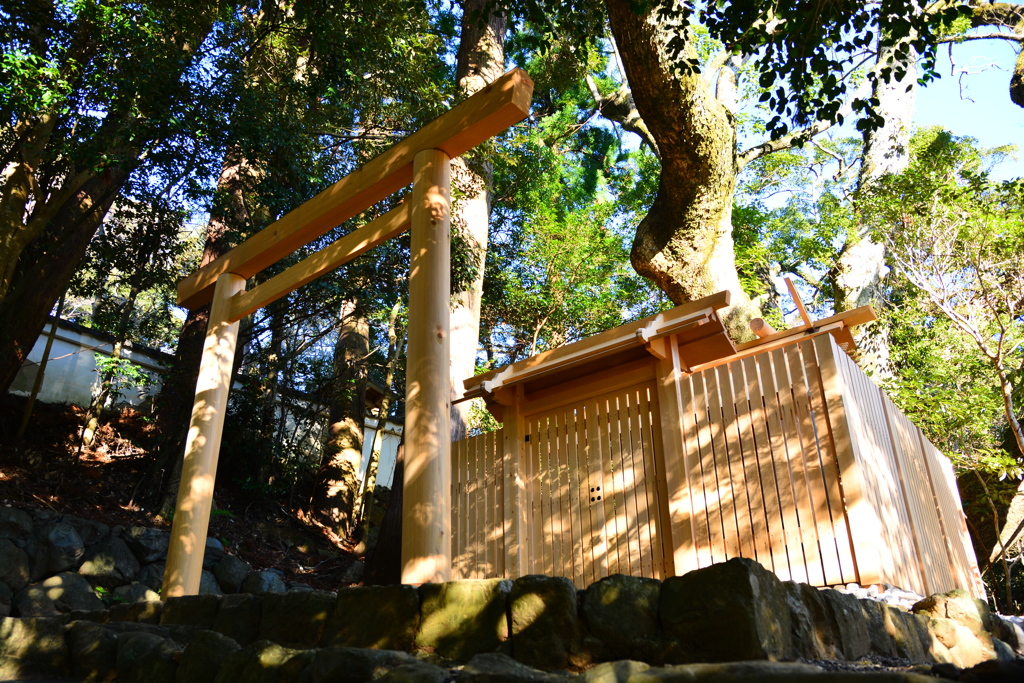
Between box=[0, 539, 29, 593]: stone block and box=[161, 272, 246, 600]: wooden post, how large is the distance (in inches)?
106

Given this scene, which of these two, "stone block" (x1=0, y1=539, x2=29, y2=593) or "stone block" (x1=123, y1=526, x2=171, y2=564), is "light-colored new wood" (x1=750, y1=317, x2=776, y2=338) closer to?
"stone block" (x1=123, y1=526, x2=171, y2=564)

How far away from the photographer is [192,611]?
12.5 feet

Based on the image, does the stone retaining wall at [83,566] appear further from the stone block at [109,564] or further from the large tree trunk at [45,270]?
the large tree trunk at [45,270]

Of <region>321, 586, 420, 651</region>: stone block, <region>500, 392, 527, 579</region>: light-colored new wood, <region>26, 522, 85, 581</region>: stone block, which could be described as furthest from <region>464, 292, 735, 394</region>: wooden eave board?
<region>26, 522, 85, 581</region>: stone block

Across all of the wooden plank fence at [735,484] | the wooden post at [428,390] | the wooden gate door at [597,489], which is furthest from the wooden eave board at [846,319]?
the wooden post at [428,390]

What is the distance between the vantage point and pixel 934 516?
5500mm

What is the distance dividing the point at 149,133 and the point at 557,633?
6.58 m

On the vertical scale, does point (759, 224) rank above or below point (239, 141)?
above

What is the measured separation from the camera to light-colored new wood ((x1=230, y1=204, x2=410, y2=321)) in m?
4.83

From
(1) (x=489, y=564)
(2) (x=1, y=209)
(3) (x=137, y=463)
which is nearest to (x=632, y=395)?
(1) (x=489, y=564)

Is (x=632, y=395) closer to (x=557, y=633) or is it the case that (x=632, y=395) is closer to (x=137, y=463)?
(x=557, y=633)

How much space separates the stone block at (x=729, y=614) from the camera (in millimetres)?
2258

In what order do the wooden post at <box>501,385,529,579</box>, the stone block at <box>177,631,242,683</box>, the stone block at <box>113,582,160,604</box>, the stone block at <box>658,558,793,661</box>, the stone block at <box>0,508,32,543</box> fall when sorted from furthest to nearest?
the stone block at <box>113,582,160,604</box> → the stone block at <box>0,508,32,543</box> → the wooden post at <box>501,385,529,579</box> → the stone block at <box>177,631,242,683</box> → the stone block at <box>658,558,793,661</box>

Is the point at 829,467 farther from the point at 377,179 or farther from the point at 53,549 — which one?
the point at 53,549
